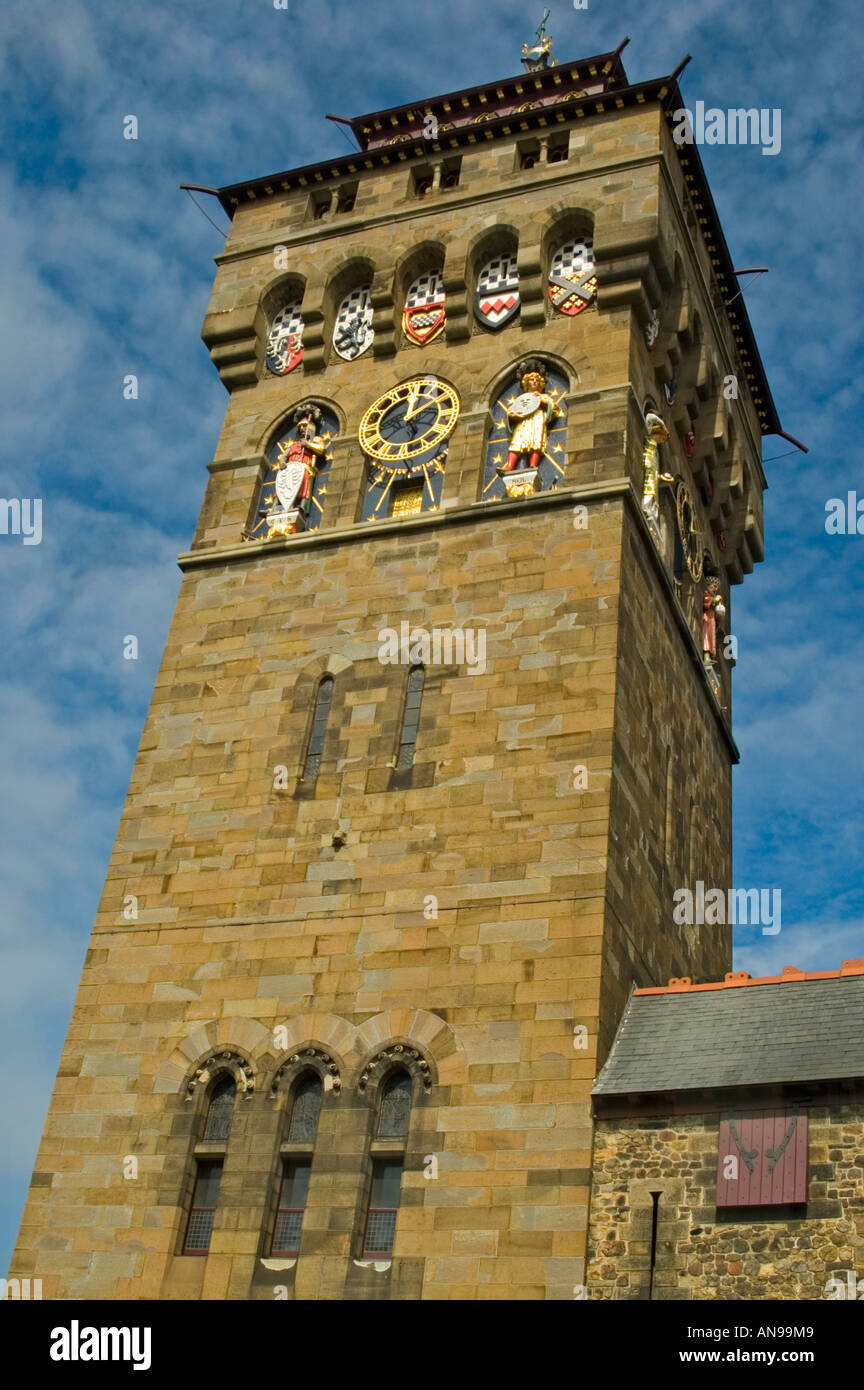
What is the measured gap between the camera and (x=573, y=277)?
2758 cm

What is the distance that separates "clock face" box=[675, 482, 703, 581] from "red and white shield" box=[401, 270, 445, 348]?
5.06 metres

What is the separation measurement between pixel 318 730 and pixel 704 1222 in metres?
9.12

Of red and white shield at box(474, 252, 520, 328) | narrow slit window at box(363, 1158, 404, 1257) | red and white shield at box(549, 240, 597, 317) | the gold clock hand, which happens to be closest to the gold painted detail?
the gold clock hand

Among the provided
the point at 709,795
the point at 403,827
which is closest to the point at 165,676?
the point at 403,827

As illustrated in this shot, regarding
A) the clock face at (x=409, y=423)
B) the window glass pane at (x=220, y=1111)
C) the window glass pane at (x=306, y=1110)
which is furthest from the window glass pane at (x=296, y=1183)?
the clock face at (x=409, y=423)

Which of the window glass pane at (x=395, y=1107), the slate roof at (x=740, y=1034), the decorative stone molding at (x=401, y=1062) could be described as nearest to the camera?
the slate roof at (x=740, y=1034)

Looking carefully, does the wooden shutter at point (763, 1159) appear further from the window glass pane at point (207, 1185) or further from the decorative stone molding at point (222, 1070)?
the window glass pane at point (207, 1185)

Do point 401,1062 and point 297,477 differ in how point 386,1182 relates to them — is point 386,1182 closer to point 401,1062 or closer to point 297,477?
point 401,1062

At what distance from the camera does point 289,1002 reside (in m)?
21.4

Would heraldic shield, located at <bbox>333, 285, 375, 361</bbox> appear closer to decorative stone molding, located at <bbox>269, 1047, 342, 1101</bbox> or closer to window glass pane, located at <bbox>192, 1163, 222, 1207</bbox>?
decorative stone molding, located at <bbox>269, 1047, 342, 1101</bbox>

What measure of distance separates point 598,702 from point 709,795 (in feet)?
22.5

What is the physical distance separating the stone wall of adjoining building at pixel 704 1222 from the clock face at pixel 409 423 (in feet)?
38.8

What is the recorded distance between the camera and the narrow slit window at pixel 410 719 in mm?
23078
